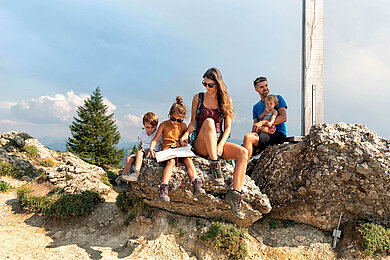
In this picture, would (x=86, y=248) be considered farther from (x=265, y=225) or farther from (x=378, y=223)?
(x=378, y=223)

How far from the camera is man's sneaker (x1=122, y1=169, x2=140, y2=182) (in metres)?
4.44

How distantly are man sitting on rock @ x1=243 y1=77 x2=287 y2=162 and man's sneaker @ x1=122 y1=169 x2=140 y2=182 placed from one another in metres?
2.41

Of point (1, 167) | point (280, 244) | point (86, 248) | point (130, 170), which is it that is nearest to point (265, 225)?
point (280, 244)

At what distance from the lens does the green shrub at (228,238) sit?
487 centimetres

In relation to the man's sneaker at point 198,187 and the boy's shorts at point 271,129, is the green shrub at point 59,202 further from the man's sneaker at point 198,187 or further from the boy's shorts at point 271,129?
the boy's shorts at point 271,129

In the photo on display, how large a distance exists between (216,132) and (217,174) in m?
0.83

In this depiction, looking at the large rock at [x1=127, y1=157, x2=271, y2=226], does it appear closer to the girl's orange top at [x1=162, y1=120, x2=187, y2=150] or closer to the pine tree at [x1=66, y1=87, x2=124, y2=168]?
the girl's orange top at [x1=162, y1=120, x2=187, y2=150]

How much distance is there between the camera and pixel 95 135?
19.5m

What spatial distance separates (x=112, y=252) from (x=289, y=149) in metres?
4.54

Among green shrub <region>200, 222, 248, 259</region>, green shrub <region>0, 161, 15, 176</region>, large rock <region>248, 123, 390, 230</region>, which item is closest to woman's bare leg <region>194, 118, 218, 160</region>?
green shrub <region>200, 222, 248, 259</region>

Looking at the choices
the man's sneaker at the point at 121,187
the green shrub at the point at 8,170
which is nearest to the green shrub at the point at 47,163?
the green shrub at the point at 8,170

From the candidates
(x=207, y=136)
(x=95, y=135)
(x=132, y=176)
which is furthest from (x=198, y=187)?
(x=95, y=135)

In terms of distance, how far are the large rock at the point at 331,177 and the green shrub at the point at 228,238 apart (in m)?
1.19

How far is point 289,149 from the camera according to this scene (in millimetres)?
5523
